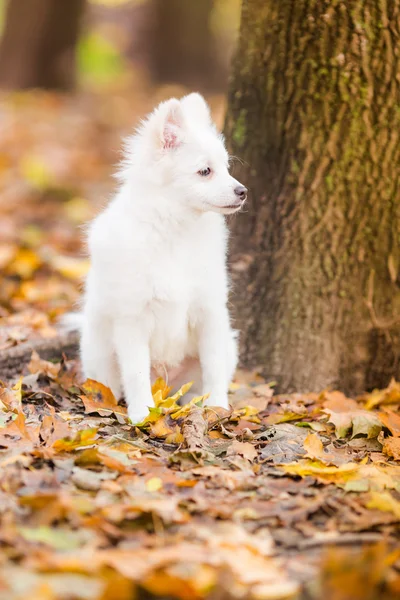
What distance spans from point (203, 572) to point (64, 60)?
45.9 feet

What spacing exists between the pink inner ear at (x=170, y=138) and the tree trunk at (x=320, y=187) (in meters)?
0.84

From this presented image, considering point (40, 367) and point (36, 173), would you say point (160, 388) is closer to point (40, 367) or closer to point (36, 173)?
point (40, 367)

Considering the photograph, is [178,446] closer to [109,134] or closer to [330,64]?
[330,64]

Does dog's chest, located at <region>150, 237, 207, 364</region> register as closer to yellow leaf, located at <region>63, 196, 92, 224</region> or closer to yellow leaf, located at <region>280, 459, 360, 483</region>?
yellow leaf, located at <region>280, 459, 360, 483</region>

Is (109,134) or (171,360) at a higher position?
(109,134)

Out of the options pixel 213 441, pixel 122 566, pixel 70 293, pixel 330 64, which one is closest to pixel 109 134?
pixel 70 293

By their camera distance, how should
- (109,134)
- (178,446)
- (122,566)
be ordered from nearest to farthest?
(122,566), (178,446), (109,134)

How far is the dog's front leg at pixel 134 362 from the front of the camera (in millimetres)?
4020

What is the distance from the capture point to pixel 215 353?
422 cm

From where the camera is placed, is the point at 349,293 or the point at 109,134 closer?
the point at 349,293

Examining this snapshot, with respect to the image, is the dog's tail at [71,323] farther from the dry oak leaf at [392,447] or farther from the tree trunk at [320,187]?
the dry oak leaf at [392,447]

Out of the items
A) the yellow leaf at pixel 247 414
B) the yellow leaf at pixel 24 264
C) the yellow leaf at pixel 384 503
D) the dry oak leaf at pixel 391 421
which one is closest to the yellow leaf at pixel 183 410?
the yellow leaf at pixel 247 414

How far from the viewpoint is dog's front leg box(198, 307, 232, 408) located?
419cm

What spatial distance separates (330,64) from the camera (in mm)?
4426
